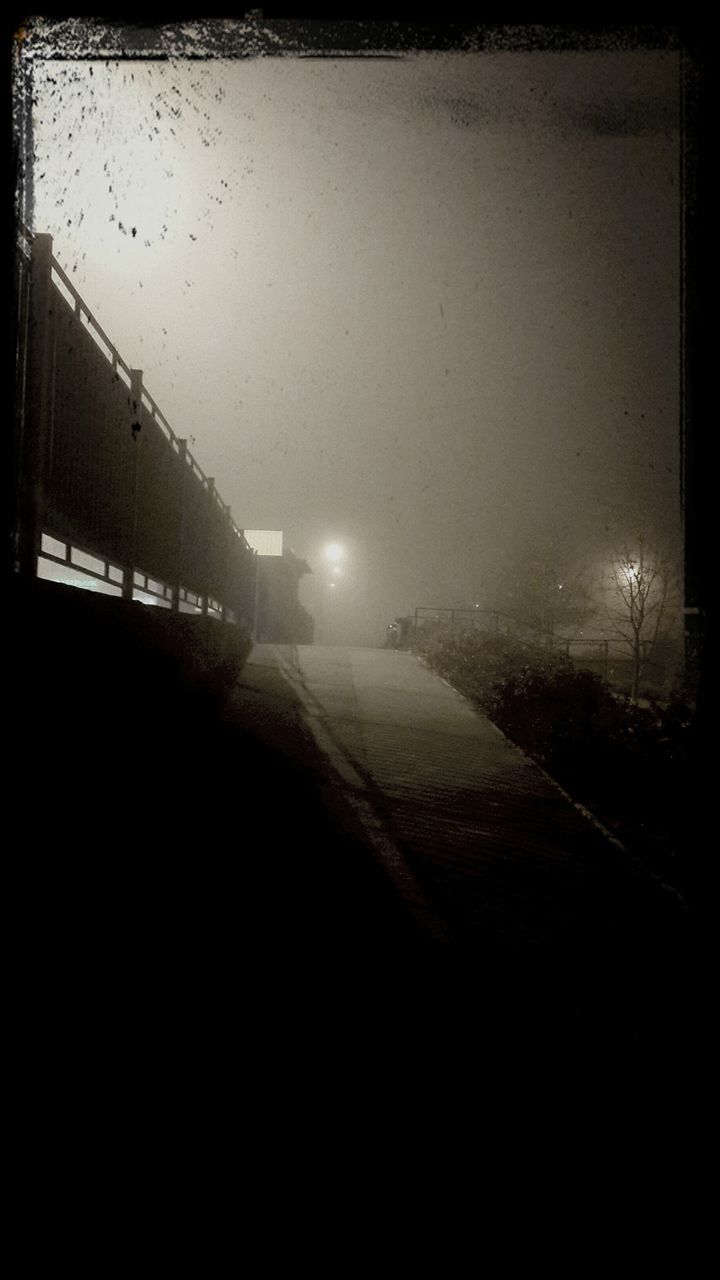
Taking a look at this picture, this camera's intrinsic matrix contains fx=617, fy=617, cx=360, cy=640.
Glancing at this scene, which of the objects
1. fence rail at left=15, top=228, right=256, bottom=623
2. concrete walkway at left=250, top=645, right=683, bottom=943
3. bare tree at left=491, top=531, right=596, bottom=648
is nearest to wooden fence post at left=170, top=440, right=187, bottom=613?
fence rail at left=15, top=228, right=256, bottom=623

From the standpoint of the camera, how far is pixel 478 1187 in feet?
5.83

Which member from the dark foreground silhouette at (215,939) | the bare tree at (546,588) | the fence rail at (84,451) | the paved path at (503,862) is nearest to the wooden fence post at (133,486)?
the fence rail at (84,451)

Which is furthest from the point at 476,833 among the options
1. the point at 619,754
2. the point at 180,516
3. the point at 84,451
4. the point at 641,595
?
the point at 641,595

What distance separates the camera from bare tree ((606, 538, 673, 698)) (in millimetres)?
26891

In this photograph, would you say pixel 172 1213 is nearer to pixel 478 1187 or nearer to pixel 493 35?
pixel 478 1187

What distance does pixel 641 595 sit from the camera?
88.9 feet

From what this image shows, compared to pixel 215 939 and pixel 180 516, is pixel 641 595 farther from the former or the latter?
pixel 215 939

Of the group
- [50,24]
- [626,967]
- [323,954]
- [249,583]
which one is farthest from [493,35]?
[249,583]

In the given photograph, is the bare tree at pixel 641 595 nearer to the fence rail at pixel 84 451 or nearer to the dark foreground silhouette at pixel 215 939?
the fence rail at pixel 84 451

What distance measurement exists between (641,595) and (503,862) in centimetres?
2581

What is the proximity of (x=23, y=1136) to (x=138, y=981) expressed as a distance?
734mm

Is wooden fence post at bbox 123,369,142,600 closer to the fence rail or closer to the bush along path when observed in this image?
the fence rail

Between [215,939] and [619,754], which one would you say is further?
[619,754]

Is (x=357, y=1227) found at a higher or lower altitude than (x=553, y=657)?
lower
